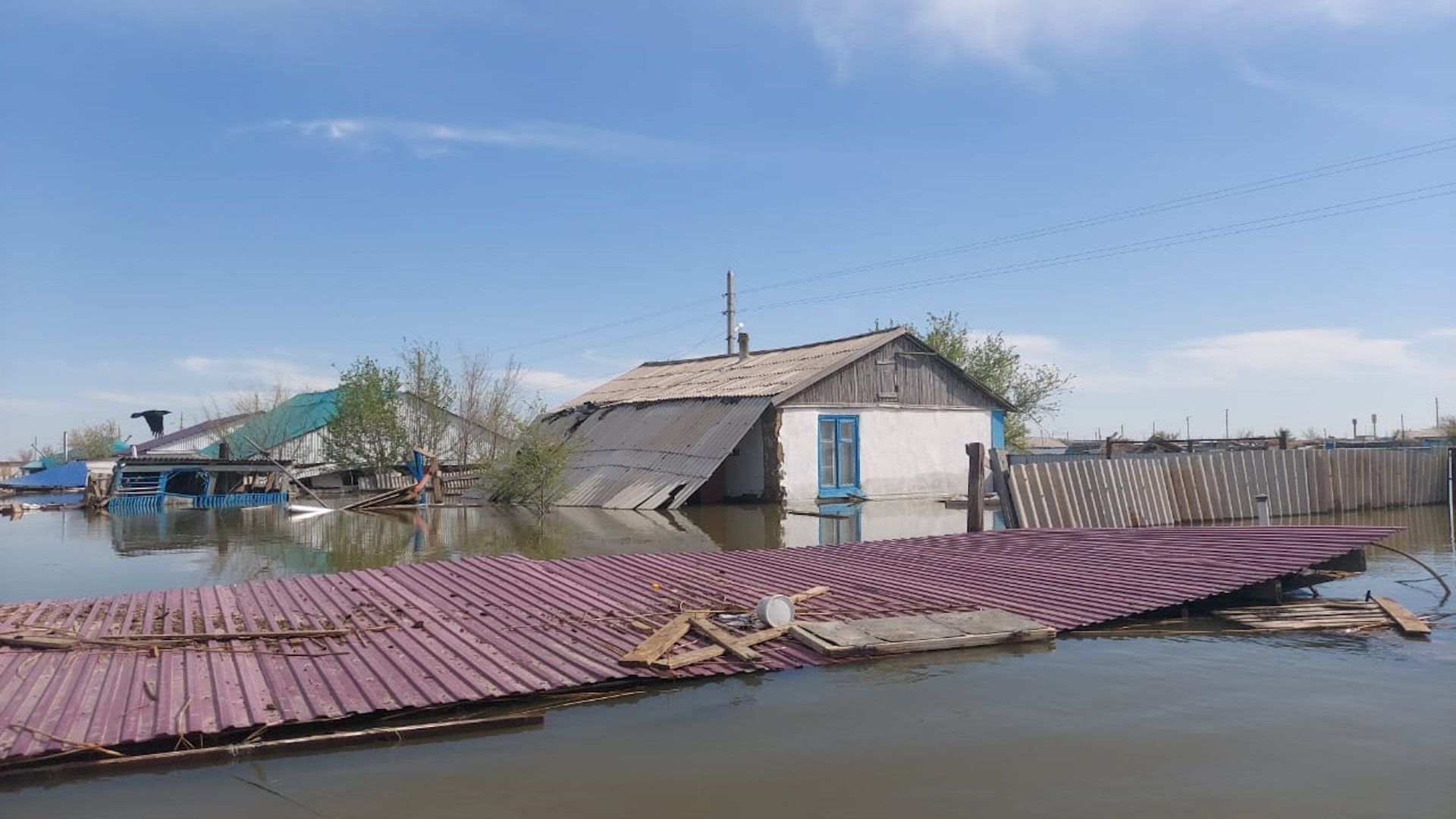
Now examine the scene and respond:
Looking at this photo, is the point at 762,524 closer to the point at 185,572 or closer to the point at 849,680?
the point at 185,572

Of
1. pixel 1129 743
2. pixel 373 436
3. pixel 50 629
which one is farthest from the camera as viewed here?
pixel 373 436

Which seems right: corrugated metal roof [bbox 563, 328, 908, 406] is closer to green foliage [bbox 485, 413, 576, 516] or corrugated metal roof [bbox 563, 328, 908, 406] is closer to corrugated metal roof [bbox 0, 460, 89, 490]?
green foliage [bbox 485, 413, 576, 516]

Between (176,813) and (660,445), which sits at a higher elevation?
(660,445)

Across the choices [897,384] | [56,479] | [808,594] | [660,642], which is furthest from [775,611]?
[56,479]

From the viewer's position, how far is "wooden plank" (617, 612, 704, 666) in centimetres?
701

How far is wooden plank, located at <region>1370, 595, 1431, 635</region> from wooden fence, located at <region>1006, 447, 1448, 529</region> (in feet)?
19.1

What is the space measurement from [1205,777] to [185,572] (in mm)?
13551

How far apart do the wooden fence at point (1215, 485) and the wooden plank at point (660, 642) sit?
829 cm

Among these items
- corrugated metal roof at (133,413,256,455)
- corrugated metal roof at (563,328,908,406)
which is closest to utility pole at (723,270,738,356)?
corrugated metal roof at (563,328,908,406)

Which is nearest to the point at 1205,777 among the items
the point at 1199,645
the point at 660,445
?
the point at 1199,645

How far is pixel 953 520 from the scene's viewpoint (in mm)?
20422

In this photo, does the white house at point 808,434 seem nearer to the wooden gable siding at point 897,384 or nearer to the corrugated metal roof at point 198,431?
the wooden gable siding at point 897,384

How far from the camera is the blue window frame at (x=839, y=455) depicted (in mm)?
25609

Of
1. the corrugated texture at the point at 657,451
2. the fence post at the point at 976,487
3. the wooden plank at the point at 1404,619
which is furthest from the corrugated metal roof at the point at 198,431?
the wooden plank at the point at 1404,619
